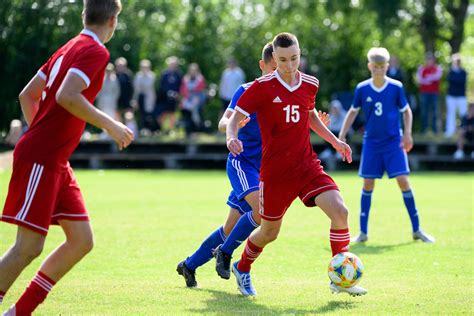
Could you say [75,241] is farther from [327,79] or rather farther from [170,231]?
[327,79]

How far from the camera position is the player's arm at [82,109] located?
18.5 feet

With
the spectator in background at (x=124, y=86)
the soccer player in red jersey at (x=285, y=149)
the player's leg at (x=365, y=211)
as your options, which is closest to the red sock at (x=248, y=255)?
the soccer player in red jersey at (x=285, y=149)

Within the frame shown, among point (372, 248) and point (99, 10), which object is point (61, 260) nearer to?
point (99, 10)

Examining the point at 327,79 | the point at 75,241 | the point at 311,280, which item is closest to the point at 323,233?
the point at 311,280

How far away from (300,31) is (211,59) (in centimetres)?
349

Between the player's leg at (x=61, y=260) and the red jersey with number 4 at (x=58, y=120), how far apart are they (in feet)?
1.38

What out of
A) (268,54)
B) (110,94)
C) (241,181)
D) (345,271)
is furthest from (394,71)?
(345,271)

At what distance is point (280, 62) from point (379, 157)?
14.3ft

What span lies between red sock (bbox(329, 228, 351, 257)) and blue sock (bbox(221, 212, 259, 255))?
2.52 ft

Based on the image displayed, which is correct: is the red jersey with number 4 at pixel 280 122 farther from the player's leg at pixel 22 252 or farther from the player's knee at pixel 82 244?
the player's leg at pixel 22 252

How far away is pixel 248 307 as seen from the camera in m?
7.09

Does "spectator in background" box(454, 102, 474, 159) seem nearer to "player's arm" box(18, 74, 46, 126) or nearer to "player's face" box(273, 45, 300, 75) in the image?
"player's face" box(273, 45, 300, 75)

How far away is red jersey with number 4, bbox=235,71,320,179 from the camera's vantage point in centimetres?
736

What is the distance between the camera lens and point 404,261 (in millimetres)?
9508
